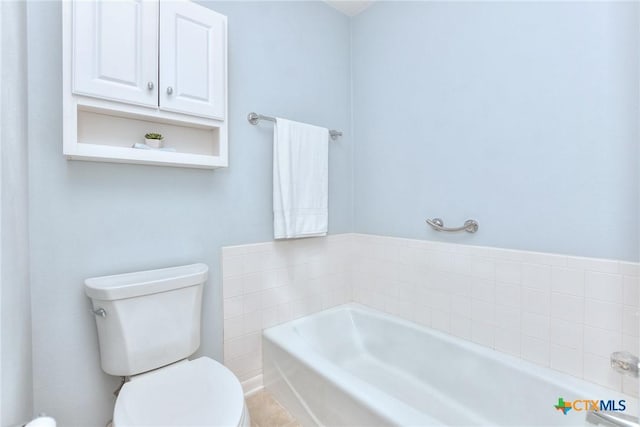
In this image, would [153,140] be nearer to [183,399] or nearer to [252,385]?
[183,399]

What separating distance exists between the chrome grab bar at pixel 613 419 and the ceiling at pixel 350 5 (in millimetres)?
2429

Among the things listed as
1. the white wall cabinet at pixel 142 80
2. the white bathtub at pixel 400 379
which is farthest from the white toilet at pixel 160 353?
the white wall cabinet at pixel 142 80

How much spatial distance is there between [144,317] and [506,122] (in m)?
1.86

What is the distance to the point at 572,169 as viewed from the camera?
1.30 meters

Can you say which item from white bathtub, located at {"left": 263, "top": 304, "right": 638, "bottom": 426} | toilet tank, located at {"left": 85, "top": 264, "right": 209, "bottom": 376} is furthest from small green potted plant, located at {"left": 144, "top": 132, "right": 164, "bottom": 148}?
white bathtub, located at {"left": 263, "top": 304, "right": 638, "bottom": 426}

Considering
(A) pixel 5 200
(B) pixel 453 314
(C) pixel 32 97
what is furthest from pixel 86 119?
(B) pixel 453 314

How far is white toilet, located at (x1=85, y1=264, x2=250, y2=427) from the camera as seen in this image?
3.32ft

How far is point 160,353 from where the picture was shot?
50.8 inches

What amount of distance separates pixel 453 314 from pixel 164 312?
4.81 ft

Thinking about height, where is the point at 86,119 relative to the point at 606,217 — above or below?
above

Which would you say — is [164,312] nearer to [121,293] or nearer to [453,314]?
[121,293]

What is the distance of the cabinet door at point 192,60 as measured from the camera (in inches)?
50.9

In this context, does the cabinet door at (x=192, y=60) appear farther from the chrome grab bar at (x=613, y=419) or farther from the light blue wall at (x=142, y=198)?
the chrome grab bar at (x=613, y=419)

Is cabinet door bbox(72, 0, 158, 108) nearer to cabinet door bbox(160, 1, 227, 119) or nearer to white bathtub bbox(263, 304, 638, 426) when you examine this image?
cabinet door bbox(160, 1, 227, 119)
